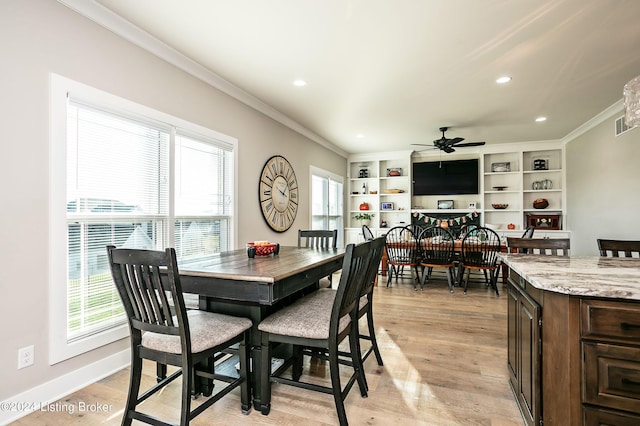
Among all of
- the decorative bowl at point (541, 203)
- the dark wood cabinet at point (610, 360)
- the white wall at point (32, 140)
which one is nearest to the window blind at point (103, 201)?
the white wall at point (32, 140)

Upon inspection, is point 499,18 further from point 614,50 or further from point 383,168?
point 383,168

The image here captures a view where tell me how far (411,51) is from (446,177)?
480 centimetres

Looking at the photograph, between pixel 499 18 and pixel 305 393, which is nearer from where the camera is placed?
pixel 305 393

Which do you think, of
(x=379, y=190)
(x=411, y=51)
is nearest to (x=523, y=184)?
(x=379, y=190)

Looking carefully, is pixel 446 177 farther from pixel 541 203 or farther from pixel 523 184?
pixel 541 203

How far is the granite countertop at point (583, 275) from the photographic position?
127 cm

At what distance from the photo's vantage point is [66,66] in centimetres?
214

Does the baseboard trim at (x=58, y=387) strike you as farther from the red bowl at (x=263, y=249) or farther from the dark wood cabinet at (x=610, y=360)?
the dark wood cabinet at (x=610, y=360)

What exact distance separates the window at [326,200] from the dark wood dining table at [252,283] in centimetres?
379

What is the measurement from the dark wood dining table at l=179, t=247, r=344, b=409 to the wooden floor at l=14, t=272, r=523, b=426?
0.87 ft

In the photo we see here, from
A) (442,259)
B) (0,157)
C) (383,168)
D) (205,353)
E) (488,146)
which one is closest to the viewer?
(205,353)

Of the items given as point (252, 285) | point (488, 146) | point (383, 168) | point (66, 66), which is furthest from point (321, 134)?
point (252, 285)

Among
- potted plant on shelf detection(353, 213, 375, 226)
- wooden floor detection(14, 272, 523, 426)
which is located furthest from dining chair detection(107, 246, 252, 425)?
potted plant on shelf detection(353, 213, 375, 226)

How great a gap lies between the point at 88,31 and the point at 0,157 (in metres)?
1.08
